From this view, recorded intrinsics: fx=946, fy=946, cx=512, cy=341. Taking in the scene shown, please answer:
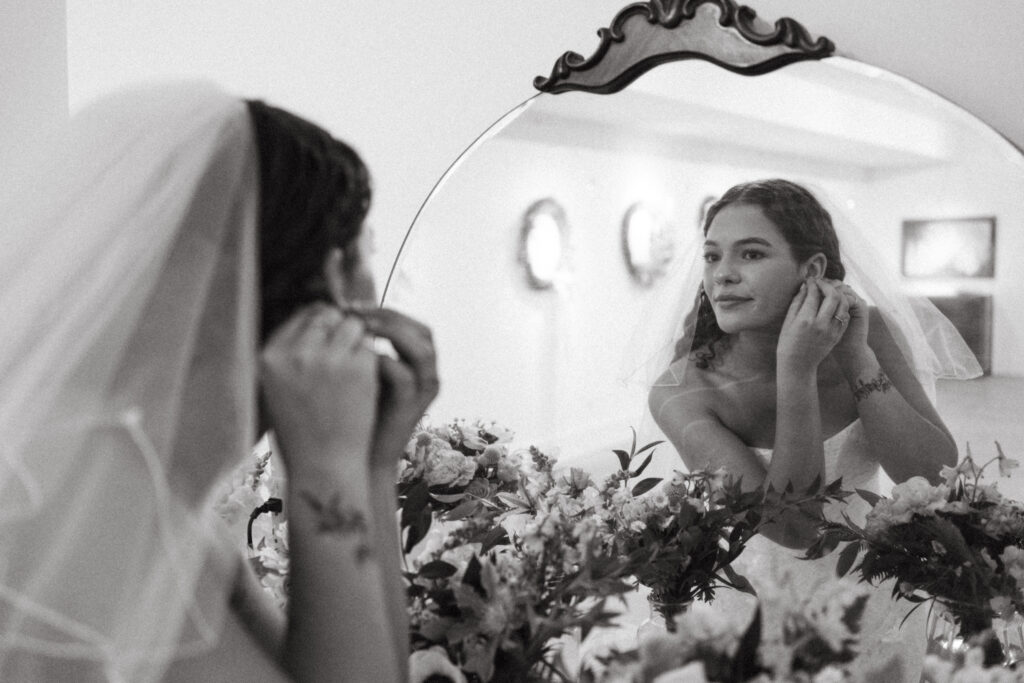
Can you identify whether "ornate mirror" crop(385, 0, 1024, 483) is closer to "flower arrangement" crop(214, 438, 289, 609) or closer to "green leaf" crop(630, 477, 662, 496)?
"green leaf" crop(630, 477, 662, 496)

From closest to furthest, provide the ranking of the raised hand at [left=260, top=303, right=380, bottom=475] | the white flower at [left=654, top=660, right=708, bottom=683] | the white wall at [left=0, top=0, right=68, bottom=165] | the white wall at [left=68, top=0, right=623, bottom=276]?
the white flower at [left=654, top=660, right=708, bottom=683], the raised hand at [left=260, top=303, right=380, bottom=475], the white wall at [left=68, top=0, right=623, bottom=276], the white wall at [left=0, top=0, right=68, bottom=165]

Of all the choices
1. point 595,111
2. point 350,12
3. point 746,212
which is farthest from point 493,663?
point 350,12

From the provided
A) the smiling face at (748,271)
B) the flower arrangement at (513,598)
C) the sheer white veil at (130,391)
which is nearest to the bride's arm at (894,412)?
the smiling face at (748,271)

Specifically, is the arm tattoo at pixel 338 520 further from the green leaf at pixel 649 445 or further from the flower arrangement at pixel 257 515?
the green leaf at pixel 649 445

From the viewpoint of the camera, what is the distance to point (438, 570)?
3.29 feet

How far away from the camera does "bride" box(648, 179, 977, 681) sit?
1093mm

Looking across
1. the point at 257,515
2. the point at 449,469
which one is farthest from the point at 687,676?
the point at 257,515

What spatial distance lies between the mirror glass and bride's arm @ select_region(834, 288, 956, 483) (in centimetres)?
3

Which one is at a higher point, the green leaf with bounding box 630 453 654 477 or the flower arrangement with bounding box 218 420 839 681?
the green leaf with bounding box 630 453 654 477

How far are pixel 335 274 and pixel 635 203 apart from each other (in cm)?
57

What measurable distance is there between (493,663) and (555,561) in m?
0.13

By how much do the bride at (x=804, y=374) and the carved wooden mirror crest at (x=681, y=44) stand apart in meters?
0.18

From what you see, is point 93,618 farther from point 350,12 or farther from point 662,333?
point 350,12

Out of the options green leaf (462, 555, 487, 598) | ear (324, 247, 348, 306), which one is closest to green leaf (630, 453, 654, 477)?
green leaf (462, 555, 487, 598)
